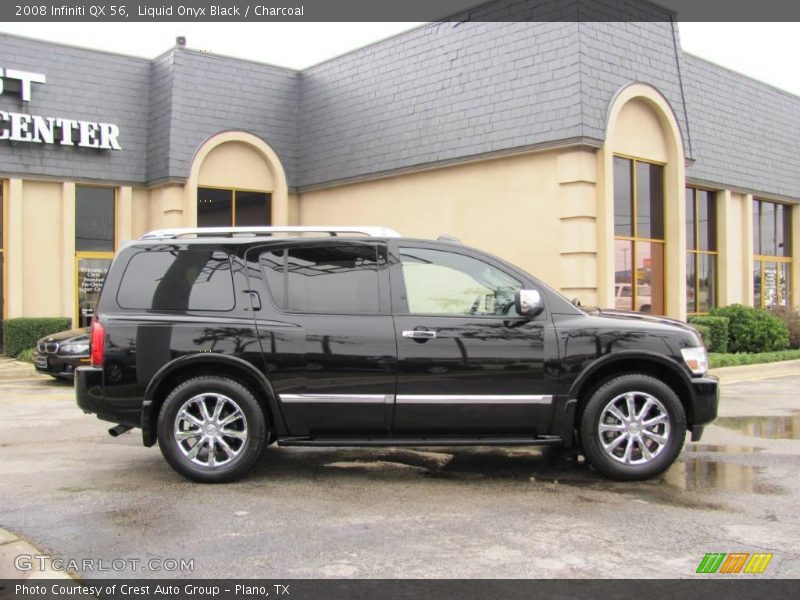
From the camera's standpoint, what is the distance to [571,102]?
530 inches

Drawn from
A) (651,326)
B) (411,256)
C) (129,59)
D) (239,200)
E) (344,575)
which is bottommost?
(344,575)

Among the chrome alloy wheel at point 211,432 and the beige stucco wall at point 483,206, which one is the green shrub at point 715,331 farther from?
the chrome alloy wheel at point 211,432

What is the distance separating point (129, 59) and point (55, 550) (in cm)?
1585

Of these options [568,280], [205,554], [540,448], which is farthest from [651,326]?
[568,280]

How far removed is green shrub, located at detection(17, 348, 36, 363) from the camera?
15695 millimetres

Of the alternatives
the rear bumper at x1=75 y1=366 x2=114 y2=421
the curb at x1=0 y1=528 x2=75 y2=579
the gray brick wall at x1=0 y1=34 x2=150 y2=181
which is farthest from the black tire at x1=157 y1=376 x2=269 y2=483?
the gray brick wall at x1=0 y1=34 x2=150 y2=181

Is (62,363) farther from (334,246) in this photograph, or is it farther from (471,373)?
(471,373)

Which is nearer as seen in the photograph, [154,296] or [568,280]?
[154,296]

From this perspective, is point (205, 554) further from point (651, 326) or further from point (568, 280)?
point (568, 280)

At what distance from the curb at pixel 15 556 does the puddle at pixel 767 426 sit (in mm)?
6946

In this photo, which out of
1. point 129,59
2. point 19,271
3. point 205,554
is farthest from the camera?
point 129,59

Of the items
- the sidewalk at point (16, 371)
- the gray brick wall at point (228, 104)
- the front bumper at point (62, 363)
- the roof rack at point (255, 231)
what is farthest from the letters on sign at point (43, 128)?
the roof rack at point (255, 231)

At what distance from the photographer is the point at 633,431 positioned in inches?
245

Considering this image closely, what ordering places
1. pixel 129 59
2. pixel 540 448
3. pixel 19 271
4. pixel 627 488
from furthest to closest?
pixel 129 59, pixel 19 271, pixel 540 448, pixel 627 488
